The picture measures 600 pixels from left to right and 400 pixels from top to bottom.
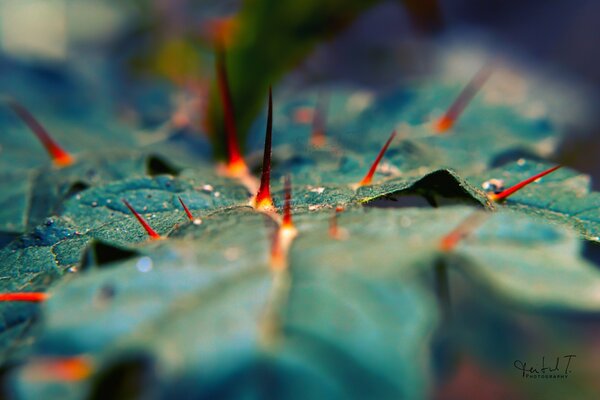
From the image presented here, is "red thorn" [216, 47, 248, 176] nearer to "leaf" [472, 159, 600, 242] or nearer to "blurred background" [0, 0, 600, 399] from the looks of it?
"blurred background" [0, 0, 600, 399]

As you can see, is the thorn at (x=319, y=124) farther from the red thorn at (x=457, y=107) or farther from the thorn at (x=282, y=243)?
the thorn at (x=282, y=243)

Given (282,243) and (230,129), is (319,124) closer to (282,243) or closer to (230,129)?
(230,129)

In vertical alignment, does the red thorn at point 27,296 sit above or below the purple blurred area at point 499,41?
above

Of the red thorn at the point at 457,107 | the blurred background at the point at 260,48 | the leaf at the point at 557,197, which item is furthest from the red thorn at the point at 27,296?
the red thorn at the point at 457,107

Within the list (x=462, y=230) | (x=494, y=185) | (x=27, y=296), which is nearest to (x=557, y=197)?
(x=494, y=185)

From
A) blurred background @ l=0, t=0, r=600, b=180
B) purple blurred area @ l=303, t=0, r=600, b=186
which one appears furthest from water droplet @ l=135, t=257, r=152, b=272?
purple blurred area @ l=303, t=0, r=600, b=186

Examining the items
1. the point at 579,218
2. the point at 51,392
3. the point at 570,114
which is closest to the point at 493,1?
the point at 570,114
